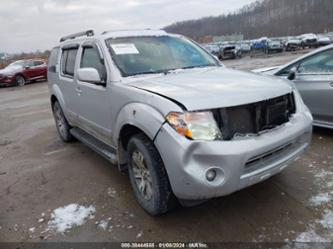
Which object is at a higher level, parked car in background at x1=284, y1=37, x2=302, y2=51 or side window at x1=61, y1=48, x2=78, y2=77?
side window at x1=61, y1=48, x2=78, y2=77

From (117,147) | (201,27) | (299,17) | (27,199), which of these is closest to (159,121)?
(117,147)

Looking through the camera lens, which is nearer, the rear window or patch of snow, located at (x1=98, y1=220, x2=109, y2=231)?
patch of snow, located at (x1=98, y1=220, x2=109, y2=231)

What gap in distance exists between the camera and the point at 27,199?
3.85 m

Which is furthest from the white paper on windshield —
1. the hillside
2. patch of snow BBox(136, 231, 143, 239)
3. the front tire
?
the hillside

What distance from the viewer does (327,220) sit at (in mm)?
2914

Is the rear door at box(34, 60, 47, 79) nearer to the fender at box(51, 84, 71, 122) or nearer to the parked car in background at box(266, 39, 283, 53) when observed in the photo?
the fender at box(51, 84, 71, 122)

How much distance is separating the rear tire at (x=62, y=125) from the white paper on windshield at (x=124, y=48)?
2.24 metres

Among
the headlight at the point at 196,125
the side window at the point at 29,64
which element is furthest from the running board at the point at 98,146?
the side window at the point at 29,64

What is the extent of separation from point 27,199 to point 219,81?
268 centimetres

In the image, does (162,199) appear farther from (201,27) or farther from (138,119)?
(201,27)

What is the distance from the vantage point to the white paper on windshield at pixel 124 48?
3807 millimetres

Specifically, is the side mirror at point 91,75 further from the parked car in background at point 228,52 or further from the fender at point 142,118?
the parked car in background at point 228,52

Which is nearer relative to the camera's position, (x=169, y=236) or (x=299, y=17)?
(x=169, y=236)

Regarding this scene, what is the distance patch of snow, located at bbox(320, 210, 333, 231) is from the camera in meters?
2.84
